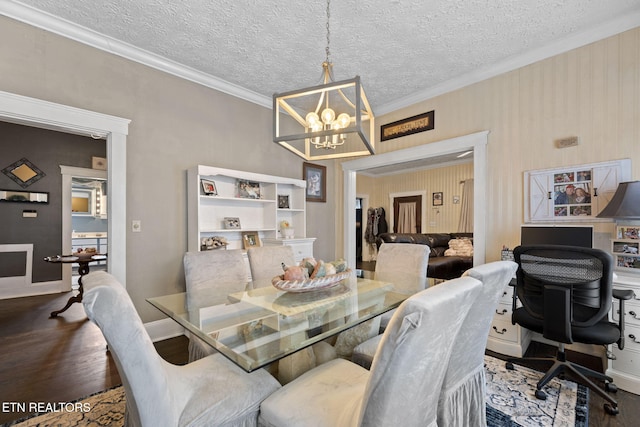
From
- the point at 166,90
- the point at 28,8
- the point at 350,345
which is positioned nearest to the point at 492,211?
the point at 350,345

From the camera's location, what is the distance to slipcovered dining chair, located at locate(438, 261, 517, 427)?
1264mm

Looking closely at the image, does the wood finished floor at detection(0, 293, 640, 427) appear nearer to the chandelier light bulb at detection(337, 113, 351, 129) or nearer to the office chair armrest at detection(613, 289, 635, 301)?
the office chair armrest at detection(613, 289, 635, 301)

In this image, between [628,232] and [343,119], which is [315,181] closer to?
[343,119]

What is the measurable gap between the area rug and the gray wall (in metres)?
1.14

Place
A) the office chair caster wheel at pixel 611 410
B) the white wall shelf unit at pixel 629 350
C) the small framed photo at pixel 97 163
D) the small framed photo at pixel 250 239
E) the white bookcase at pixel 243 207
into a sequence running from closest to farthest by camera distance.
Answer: the office chair caster wheel at pixel 611 410, the white wall shelf unit at pixel 629 350, the white bookcase at pixel 243 207, the small framed photo at pixel 250 239, the small framed photo at pixel 97 163

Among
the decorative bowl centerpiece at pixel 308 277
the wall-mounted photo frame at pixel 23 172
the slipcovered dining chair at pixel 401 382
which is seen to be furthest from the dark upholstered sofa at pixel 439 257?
the wall-mounted photo frame at pixel 23 172

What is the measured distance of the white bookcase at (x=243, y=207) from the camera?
3.10m

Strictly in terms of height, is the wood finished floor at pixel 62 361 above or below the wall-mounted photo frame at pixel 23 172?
below

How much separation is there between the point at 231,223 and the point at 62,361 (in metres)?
1.91

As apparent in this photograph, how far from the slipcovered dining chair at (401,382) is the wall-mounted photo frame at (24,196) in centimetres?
593

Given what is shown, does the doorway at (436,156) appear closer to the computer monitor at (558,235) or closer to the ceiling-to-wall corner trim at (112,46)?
the computer monitor at (558,235)

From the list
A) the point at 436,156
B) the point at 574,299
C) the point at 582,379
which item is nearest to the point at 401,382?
the point at 574,299


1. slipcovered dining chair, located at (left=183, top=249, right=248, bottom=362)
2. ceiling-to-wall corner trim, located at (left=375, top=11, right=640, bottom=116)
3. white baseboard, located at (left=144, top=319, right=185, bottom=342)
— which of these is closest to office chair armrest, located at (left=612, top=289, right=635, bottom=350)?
ceiling-to-wall corner trim, located at (left=375, top=11, right=640, bottom=116)

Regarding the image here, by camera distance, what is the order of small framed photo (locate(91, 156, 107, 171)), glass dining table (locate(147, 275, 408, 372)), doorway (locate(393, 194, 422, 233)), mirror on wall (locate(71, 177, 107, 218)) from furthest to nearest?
doorway (locate(393, 194, 422, 233)) < mirror on wall (locate(71, 177, 107, 218)) < small framed photo (locate(91, 156, 107, 171)) < glass dining table (locate(147, 275, 408, 372))
